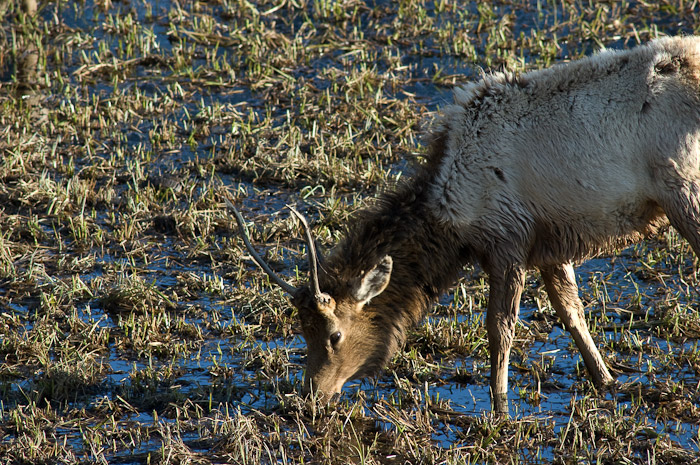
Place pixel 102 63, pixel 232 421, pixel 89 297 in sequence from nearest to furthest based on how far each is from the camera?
pixel 232 421 < pixel 89 297 < pixel 102 63

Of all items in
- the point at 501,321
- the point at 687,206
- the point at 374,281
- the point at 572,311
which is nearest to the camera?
the point at 687,206

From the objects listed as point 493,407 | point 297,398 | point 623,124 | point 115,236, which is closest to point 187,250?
point 115,236

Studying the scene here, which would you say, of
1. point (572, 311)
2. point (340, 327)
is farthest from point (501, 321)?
point (340, 327)

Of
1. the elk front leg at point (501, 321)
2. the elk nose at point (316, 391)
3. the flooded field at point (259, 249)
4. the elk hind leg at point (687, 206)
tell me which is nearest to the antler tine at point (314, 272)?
the elk nose at point (316, 391)

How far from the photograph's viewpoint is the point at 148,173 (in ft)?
29.0

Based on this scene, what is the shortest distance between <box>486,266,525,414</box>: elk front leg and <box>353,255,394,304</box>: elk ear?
640 millimetres

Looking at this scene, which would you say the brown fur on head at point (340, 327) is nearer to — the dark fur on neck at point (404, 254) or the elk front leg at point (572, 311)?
the dark fur on neck at point (404, 254)

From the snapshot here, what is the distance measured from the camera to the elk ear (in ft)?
17.8

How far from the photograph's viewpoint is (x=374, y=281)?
5.50 m

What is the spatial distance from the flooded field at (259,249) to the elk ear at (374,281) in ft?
2.24

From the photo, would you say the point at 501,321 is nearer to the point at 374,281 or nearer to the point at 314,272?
the point at 374,281

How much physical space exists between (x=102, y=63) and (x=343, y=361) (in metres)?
6.10

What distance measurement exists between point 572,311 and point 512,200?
1.02 metres

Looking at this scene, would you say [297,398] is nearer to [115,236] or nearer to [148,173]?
[115,236]
